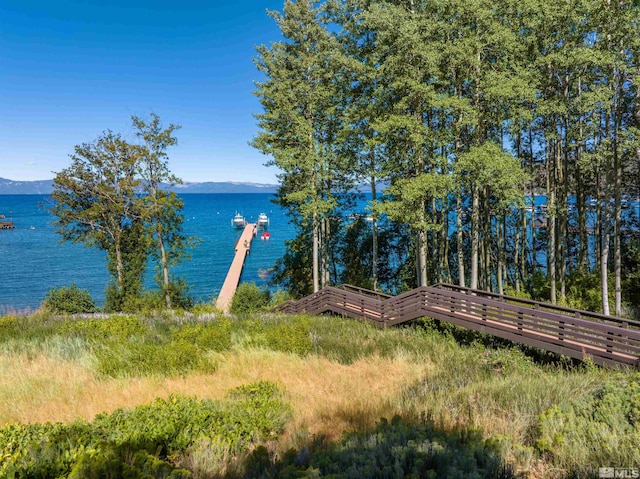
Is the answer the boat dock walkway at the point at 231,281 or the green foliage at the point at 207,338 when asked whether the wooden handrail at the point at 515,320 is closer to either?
the green foliage at the point at 207,338

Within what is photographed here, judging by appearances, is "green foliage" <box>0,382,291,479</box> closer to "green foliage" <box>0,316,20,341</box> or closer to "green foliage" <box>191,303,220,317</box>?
"green foliage" <box>0,316,20,341</box>

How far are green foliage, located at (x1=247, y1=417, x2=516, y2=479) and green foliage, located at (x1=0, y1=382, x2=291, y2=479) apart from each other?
36.9 inches

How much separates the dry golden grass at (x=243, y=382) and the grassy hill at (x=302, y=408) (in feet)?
0.13

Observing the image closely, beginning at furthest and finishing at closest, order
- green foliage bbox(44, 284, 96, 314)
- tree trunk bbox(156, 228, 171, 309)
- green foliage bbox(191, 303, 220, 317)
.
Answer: tree trunk bbox(156, 228, 171, 309) → green foliage bbox(44, 284, 96, 314) → green foliage bbox(191, 303, 220, 317)

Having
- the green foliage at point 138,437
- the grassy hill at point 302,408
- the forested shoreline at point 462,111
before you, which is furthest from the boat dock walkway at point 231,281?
the green foliage at point 138,437

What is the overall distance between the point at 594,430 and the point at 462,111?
13.4 m

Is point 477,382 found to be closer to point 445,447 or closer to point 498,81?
point 445,447

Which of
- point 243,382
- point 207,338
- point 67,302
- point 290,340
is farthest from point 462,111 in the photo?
point 67,302

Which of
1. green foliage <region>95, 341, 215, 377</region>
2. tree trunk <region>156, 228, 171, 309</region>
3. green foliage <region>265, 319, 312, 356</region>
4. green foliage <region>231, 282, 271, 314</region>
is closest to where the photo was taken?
green foliage <region>95, 341, 215, 377</region>

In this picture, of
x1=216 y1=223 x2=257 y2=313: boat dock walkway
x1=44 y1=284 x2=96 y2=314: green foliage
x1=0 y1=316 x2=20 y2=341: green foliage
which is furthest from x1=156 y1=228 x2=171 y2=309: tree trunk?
x1=0 y1=316 x2=20 y2=341: green foliage

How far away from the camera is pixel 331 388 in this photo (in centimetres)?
713

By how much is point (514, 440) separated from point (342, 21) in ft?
66.4

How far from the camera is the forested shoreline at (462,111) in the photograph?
14.1 meters

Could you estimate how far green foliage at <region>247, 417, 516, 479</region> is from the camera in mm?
3613
